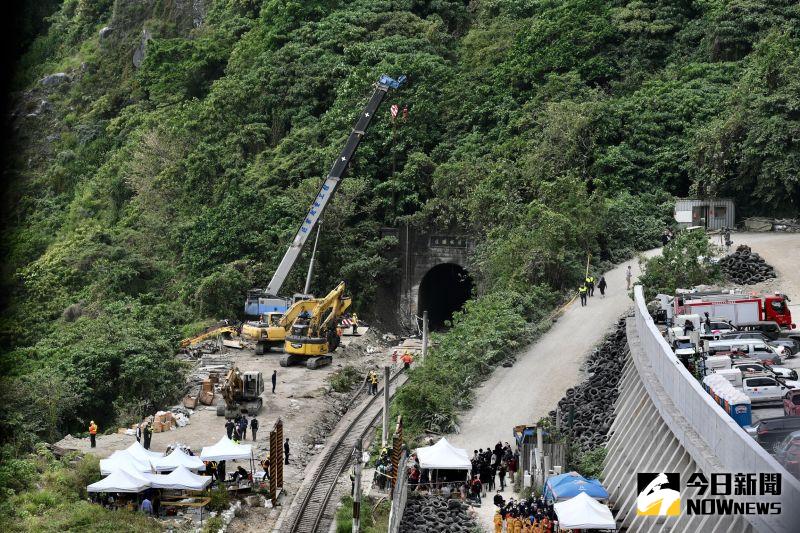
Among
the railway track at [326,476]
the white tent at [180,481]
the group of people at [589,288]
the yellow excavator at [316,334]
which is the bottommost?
the railway track at [326,476]

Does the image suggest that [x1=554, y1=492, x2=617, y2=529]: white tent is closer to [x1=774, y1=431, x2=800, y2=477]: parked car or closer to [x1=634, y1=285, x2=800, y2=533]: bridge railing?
[x1=634, y1=285, x2=800, y2=533]: bridge railing

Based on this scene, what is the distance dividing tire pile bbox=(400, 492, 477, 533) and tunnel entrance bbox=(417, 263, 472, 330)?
33063 mm

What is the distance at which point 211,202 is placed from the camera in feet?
226

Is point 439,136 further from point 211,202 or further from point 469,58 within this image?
point 211,202

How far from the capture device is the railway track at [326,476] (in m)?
30.2

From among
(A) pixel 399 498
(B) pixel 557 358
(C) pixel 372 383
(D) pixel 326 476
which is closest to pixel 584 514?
(A) pixel 399 498

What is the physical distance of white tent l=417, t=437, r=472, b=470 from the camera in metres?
29.5

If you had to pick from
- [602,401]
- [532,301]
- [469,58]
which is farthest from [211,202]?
[602,401]

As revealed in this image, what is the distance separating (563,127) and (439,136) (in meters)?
8.68

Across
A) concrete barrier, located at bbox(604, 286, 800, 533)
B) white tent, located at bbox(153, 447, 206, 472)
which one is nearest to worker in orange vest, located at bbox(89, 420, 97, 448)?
white tent, located at bbox(153, 447, 206, 472)

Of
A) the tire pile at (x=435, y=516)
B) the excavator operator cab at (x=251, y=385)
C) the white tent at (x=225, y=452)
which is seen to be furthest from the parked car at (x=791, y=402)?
the excavator operator cab at (x=251, y=385)

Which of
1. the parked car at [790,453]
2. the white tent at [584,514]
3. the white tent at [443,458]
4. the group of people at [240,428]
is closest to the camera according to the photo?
the parked car at [790,453]

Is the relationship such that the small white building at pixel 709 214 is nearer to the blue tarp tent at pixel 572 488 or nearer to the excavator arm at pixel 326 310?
the excavator arm at pixel 326 310

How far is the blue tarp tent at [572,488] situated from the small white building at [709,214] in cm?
3036
